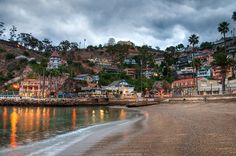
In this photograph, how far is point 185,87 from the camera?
12738cm

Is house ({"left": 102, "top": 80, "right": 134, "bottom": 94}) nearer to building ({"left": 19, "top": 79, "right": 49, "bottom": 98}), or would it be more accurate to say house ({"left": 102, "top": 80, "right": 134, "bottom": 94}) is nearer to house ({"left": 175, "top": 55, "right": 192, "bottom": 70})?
building ({"left": 19, "top": 79, "right": 49, "bottom": 98})

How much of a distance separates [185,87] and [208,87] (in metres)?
19.4

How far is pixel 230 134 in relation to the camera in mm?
16344

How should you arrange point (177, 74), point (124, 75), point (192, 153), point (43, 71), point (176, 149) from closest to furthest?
point (192, 153)
point (176, 149)
point (43, 71)
point (177, 74)
point (124, 75)

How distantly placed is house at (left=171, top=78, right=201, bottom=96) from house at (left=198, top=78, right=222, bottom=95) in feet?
13.6

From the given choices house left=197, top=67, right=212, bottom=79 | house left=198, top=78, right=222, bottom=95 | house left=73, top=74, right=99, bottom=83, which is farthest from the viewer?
house left=73, top=74, right=99, bottom=83

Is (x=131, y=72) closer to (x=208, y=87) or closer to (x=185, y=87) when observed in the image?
(x=185, y=87)

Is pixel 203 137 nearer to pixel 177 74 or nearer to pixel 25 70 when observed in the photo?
pixel 177 74

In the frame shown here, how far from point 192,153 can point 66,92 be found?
15032cm

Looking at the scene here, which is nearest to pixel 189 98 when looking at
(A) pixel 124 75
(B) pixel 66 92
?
(B) pixel 66 92

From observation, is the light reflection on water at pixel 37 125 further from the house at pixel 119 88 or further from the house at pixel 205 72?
the house at pixel 119 88

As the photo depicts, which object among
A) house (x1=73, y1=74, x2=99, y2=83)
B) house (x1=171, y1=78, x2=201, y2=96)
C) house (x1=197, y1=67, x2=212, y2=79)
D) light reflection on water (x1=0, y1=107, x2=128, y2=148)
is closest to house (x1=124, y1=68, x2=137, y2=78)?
house (x1=73, y1=74, x2=99, y2=83)

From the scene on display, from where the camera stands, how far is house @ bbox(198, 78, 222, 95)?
104 meters

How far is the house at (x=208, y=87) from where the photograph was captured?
342 feet
